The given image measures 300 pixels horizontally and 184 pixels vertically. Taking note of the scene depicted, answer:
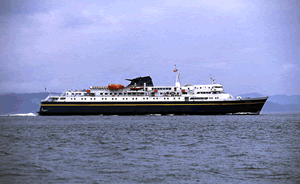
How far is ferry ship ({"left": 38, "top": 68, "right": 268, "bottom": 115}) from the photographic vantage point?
66562 mm

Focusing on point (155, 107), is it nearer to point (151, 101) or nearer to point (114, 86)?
point (151, 101)

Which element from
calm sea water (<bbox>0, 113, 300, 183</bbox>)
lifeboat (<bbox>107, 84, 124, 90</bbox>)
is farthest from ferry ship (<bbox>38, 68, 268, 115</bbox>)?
calm sea water (<bbox>0, 113, 300, 183</bbox>)

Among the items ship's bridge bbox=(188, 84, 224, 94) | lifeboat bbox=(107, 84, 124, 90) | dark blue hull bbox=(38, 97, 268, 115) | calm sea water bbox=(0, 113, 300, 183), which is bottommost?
calm sea water bbox=(0, 113, 300, 183)

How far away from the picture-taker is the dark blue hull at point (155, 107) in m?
66.4

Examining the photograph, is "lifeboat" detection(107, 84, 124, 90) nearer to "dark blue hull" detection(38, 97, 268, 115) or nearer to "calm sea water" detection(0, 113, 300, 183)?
"dark blue hull" detection(38, 97, 268, 115)

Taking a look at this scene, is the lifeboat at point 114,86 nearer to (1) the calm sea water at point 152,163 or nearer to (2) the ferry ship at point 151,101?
(2) the ferry ship at point 151,101

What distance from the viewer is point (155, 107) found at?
2672 inches

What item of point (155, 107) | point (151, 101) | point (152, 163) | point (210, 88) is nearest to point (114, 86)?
point (151, 101)

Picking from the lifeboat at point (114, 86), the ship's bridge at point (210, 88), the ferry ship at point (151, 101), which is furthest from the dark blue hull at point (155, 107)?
the lifeboat at point (114, 86)

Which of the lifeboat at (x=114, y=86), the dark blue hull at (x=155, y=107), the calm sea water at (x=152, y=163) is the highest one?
the lifeboat at (x=114, y=86)

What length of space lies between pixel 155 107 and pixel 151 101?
5.15ft

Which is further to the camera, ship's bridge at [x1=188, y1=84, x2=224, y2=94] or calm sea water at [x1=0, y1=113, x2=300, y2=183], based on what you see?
ship's bridge at [x1=188, y1=84, x2=224, y2=94]

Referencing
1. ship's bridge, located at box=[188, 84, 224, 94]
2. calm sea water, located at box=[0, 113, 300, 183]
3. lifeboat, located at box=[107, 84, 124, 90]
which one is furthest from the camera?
lifeboat, located at box=[107, 84, 124, 90]

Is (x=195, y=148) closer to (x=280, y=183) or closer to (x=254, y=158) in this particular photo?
(x=254, y=158)
